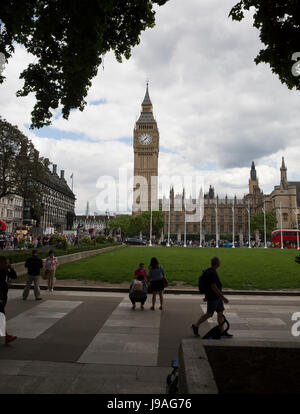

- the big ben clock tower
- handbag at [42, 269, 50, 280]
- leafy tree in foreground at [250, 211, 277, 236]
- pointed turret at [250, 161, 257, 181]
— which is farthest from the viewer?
pointed turret at [250, 161, 257, 181]

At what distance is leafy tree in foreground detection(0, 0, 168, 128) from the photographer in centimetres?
537

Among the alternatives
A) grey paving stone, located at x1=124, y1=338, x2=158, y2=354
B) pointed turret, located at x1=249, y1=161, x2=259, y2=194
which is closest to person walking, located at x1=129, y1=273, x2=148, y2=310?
grey paving stone, located at x1=124, y1=338, x2=158, y2=354

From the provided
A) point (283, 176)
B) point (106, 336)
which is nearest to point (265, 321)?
point (106, 336)

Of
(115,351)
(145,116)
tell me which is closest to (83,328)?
(115,351)

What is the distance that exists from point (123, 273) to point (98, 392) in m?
11.5

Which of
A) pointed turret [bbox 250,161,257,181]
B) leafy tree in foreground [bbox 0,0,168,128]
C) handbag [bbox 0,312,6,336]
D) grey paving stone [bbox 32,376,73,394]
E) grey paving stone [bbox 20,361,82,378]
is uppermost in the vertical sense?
pointed turret [bbox 250,161,257,181]

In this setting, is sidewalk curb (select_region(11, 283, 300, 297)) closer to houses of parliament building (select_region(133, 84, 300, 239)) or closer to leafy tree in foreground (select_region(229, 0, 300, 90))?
leafy tree in foreground (select_region(229, 0, 300, 90))

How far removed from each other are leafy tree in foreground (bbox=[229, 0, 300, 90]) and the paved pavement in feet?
18.3

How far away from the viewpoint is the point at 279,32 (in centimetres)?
631

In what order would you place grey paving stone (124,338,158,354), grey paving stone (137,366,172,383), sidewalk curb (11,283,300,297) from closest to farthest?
1. grey paving stone (137,366,172,383)
2. grey paving stone (124,338,158,354)
3. sidewalk curb (11,283,300,297)

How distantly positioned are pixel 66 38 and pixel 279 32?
178 inches

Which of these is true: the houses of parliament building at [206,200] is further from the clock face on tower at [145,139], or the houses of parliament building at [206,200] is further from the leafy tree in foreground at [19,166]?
the leafy tree in foreground at [19,166]

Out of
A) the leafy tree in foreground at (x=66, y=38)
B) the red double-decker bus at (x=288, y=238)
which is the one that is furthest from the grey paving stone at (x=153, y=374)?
the red double-decker bus at (x=288, y=238)
